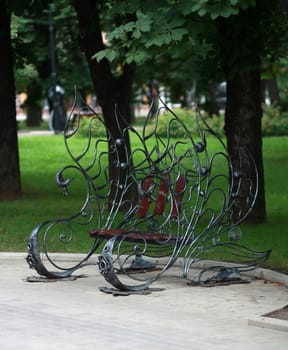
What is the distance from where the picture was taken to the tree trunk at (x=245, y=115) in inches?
571

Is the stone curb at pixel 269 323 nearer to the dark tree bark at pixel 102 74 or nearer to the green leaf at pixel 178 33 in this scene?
the green leaf at pixel 178 33

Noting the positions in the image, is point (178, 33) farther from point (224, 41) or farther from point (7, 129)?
point (7, 129)

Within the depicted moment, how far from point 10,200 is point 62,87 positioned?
76.2 feet

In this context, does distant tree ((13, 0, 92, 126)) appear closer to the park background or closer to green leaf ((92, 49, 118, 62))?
the park background

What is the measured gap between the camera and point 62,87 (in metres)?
41.7

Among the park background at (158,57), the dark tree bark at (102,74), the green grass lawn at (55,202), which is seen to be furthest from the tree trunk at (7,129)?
the dark tree bark at (102,74)

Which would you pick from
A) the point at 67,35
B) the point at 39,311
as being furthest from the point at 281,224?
the point at 67,35

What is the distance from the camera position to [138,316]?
9148 mm

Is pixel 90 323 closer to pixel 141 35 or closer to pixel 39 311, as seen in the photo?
pixel 39 311

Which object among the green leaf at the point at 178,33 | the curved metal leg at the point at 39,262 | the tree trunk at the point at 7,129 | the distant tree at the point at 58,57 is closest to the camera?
the curved metal leg at the point at 39,262

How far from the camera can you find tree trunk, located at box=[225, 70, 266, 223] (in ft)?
47.6

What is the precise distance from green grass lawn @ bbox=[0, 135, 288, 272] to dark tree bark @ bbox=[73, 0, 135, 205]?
1.43 meters

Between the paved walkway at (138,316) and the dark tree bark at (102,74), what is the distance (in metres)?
5.84

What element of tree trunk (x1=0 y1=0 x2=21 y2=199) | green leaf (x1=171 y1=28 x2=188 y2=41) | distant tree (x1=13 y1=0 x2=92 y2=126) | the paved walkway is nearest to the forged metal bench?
the paved walkway
